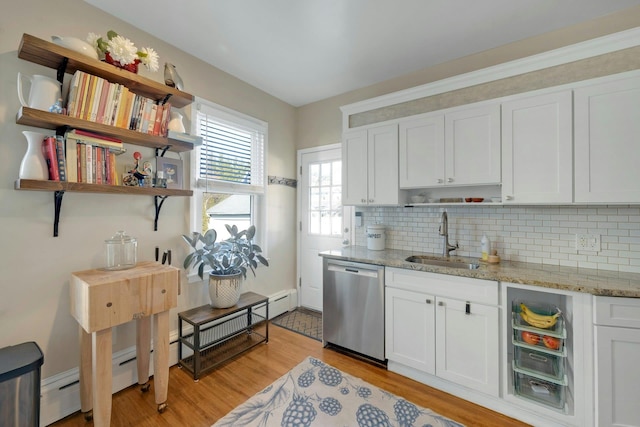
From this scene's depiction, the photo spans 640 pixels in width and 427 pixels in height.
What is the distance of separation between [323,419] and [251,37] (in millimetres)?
3048

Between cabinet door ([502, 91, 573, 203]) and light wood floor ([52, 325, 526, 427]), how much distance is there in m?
1.60

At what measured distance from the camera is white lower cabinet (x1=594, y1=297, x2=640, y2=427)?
1.44 m

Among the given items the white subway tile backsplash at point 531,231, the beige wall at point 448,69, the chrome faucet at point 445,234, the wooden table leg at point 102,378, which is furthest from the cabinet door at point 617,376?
the wooden table leg at point 102,378

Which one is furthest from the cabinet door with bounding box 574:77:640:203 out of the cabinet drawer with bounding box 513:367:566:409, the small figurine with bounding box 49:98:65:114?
the small figurine with bounding box 49:98:65:114

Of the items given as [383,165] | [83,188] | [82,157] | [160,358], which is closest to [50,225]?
[83,188]

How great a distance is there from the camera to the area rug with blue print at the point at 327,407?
1704 millimetres

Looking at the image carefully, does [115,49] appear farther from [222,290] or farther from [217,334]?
[217,334]

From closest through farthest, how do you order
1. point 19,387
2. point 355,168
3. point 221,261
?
point 19,387 → point 221,261 → point 355,168

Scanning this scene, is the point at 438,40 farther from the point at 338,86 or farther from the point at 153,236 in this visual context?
the point at 153,236

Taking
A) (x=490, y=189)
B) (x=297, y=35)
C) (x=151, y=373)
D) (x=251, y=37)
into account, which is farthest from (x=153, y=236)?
(x=490, y=189)

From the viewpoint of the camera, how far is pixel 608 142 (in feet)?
5.63

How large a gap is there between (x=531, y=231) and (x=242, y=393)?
2.70 metres

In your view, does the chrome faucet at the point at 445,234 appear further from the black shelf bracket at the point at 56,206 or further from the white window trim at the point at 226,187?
the black shelf bracket at the point at 56,206

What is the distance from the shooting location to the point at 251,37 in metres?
2.26
